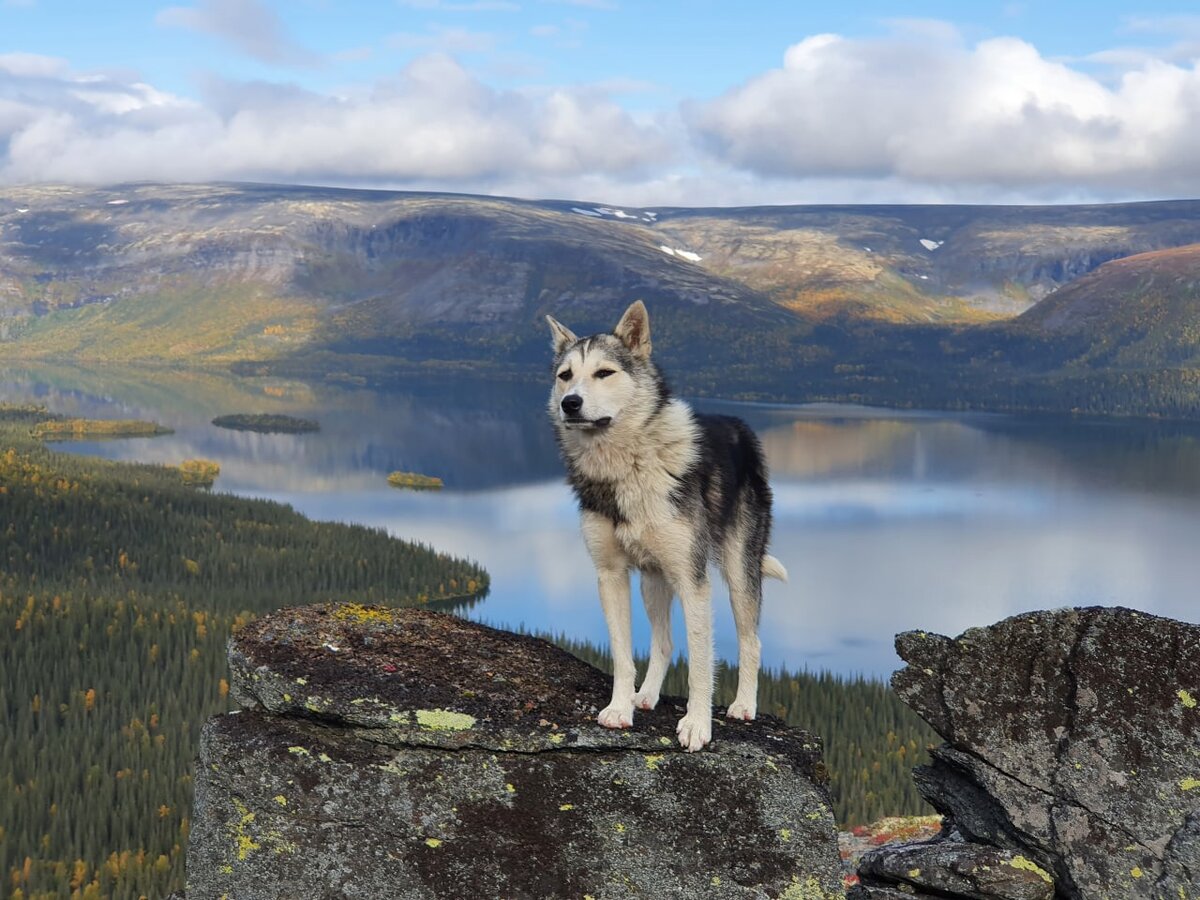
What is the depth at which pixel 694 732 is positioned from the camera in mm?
12109

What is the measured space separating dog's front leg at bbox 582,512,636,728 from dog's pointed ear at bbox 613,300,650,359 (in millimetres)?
1841

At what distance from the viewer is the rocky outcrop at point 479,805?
38.4ft

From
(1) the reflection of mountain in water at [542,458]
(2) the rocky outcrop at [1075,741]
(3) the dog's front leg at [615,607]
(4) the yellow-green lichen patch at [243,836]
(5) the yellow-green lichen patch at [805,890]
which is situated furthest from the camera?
(1) the reflection of mountain in water at [542,458]

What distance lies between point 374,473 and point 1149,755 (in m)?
146

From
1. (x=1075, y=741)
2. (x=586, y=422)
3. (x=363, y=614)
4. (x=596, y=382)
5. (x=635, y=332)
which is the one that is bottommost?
(x=1075, y=741)

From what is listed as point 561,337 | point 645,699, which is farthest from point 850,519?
point 561,337

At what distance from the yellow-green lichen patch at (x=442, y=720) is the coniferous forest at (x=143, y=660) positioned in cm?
2006

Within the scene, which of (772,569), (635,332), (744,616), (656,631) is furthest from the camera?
(772,569)

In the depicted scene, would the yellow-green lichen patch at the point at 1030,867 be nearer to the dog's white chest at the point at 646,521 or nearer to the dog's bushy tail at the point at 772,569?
the dog's bushy tail at the point at 772,569

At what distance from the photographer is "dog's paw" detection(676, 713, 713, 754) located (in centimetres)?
1210

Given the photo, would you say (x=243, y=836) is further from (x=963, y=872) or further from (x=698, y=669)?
(x=963, y=872)

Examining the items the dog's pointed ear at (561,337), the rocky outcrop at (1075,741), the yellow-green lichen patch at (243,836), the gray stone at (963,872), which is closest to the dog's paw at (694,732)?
the rocky outcrop at (1075,741)

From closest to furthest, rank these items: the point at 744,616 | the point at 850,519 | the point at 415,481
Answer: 1. the point at 744,616
2. the point at 850,519
3. the point at 415,481

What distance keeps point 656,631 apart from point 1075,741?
4464 mm
